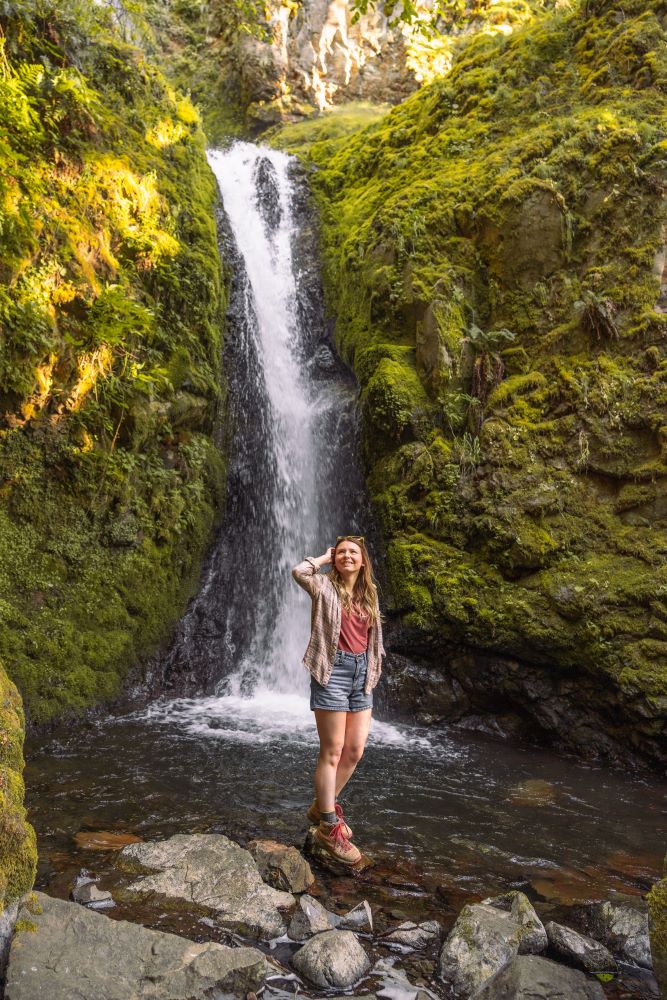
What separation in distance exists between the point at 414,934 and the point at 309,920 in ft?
1.71

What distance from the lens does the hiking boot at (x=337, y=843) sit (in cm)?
366

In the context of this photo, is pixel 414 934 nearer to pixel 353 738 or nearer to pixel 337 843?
pixel 337 843

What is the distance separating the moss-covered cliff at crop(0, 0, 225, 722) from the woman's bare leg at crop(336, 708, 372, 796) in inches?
144

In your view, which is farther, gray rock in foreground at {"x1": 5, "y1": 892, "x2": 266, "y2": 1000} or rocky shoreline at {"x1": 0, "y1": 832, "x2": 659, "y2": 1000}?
rocky shoreline at {"x1": 0, "y1": 832, "x2": 659, "y2": 1000}

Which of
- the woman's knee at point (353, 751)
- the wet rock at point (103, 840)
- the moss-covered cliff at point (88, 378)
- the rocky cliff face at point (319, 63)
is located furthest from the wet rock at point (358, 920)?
A: the rocky cliff face at point (319, 63)

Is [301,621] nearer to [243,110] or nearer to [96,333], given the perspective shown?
[96,333]

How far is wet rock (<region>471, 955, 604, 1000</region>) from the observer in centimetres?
246

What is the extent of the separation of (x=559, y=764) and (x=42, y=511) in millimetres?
6011

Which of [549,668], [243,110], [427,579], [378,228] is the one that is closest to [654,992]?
[549,668]

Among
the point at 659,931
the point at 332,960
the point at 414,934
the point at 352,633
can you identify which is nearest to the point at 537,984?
the point at 659,931

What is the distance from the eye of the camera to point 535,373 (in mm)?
8414

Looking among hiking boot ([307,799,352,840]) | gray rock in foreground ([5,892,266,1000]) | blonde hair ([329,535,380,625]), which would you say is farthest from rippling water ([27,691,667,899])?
blonde hair ([329,535,380,625])

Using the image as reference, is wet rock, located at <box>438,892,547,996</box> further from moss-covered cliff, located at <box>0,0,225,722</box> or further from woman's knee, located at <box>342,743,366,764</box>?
moss-covered cliff, located at <box>0,0,225,722</box>

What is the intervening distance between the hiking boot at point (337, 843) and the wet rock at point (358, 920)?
17.9 inches
